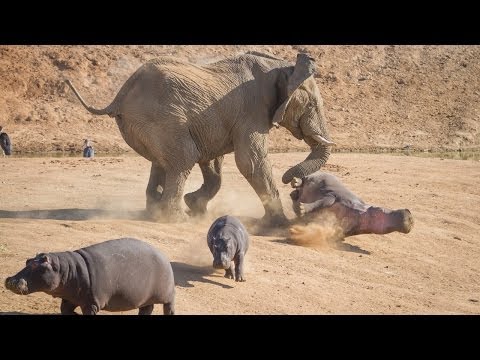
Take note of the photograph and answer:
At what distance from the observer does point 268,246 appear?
39.1 ft

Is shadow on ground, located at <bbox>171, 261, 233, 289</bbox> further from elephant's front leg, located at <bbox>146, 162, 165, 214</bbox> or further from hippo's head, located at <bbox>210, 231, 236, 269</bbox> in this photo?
elephant's front leg, located at <bbox>146, 162, 165, 214</bbox>

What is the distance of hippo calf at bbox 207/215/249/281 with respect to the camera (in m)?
9.84

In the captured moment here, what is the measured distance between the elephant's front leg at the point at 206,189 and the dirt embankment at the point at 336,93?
605 inches

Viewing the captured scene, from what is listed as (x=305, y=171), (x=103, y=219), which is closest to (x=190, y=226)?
(x=103, y=219)

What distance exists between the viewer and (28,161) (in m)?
21.0

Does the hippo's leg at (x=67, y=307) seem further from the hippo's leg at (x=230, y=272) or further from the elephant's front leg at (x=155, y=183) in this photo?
the elephant's front leg at (x=155, y=183)

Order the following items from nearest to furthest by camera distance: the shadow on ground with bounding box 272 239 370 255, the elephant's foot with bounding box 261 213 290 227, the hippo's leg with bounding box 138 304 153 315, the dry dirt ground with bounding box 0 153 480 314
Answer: the hippo's leg with bounding box 138 304 153 315, the dry dirt ground with bounding box 0 153 480 314, the shadow on ground with bounding box 272 239 370 255, the elephant's foot with bounding box 261 213 290 227

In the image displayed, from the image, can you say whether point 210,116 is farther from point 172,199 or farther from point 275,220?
point 275,220

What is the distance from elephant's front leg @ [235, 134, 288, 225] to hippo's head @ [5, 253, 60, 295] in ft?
21.0

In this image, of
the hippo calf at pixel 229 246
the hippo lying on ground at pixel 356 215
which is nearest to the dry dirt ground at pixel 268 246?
the hippo calf at pixel 229 246

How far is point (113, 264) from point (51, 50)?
98.0ft

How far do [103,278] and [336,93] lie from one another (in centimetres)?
3109

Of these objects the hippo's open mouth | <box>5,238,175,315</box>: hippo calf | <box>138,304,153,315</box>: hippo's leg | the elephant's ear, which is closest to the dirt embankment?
the elephant's ear

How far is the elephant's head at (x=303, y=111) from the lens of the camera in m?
13.4
